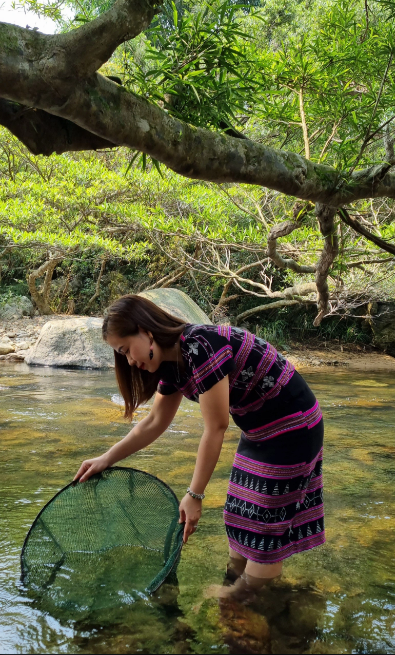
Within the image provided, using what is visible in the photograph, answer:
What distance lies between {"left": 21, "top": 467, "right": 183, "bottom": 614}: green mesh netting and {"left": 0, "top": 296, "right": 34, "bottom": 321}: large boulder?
Answer: 1101 centimetres

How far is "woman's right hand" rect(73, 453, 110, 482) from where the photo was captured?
2.28 meters

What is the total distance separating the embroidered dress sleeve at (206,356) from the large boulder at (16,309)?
37.8 feet

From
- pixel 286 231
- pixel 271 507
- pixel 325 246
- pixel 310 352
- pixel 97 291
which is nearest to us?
pixel 271 507

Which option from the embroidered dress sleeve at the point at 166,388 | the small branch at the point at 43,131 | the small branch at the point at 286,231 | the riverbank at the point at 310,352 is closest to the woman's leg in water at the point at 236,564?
the embroidered dress sleeve at the point at 166,388

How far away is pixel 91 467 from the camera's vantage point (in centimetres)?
227

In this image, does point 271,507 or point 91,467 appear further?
point 91,467

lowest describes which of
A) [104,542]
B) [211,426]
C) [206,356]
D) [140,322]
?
[104,542]

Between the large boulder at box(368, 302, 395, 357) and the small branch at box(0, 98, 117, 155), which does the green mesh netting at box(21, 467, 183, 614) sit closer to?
the small branch at box(0, 98, 117, 155)

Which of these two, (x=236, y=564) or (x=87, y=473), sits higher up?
(x=87, y=473)

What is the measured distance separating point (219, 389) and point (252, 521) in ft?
1.95

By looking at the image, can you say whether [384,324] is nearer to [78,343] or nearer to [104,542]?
[78,343]

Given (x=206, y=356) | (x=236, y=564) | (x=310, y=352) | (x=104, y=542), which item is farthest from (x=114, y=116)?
(x=310, y=352)

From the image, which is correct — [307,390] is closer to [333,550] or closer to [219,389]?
[219,389]

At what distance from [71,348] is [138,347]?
7.87m
